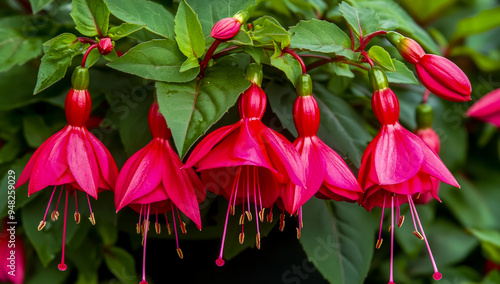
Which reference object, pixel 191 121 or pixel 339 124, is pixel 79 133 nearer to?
pixel 191 121

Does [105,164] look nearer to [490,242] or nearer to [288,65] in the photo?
[288,65]

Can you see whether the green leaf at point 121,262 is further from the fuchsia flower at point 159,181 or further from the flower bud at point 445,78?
the flower bud at point 445,78

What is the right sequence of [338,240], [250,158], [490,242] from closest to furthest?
[250,158]
[338,240]
[490,242]

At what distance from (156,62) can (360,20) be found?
0.21m

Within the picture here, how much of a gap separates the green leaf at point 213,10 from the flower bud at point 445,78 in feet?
0.60

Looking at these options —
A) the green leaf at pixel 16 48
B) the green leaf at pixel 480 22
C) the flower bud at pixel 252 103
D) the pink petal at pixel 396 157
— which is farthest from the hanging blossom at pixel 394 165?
the green leaf at pixel 480 22

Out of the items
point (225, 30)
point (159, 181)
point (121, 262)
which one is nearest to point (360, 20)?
point (225, 30)

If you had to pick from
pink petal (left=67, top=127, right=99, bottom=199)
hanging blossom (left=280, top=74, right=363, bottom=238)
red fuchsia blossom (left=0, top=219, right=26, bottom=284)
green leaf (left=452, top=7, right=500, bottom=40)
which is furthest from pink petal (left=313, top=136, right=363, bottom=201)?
green leaf (left=452, top=7, right=500, bottom=40)

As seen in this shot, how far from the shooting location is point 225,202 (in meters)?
0.54

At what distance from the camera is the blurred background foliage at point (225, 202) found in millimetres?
542

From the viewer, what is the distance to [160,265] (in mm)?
686

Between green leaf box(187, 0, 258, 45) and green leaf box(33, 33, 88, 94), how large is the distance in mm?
125

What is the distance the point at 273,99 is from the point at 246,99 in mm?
87

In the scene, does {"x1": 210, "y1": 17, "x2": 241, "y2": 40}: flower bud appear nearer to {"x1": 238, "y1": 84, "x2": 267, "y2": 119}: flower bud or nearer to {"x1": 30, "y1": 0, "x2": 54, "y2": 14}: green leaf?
{"x1": 238, "y1": 84, "x2": 267, "y2": 119}: flower bud
